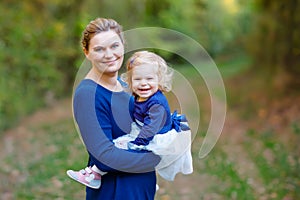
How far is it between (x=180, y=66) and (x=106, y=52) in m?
10.2

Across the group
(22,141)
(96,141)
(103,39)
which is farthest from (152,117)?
(22,141)

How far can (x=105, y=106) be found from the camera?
7.28ft

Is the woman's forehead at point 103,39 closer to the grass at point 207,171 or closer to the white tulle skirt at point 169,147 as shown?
the white tulle skirt at point 169,147

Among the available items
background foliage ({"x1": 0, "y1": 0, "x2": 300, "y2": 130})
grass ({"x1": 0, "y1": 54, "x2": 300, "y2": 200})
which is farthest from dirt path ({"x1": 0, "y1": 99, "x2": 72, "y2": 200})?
background foliage ({"x1": 0, "y1": 0, "x2": 300, "y2": 130})

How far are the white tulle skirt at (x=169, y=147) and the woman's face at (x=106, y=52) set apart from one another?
258 millimetres

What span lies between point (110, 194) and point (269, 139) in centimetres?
516

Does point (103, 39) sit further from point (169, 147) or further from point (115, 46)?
point (169, 147)

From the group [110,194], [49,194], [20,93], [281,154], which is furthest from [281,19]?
[110,194]

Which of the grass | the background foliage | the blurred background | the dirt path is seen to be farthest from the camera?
the background foliage

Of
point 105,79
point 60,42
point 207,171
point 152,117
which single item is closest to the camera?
point 152,117

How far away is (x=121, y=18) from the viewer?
1047 centimetres

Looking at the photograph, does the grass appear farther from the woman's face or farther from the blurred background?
the woman's face

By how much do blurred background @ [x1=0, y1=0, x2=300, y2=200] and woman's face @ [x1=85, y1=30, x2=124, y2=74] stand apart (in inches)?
118

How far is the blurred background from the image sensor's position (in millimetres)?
5441
